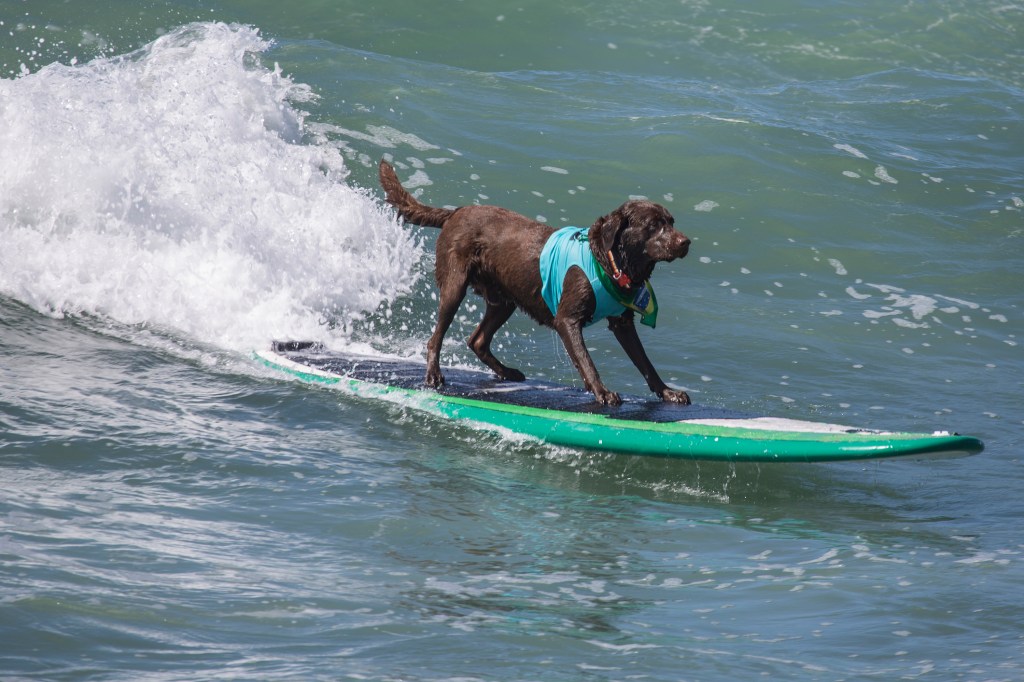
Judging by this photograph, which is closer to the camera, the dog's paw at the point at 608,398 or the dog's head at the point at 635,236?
the dog's head at the point at 635,236

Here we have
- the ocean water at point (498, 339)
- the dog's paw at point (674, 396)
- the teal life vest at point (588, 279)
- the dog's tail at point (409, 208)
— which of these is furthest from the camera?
the dog's tail at point (409, 208)

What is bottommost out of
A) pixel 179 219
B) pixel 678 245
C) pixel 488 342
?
pixel 488 342

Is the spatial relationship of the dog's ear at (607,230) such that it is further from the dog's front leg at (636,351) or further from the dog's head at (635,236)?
the dog's front leg at (636,351)

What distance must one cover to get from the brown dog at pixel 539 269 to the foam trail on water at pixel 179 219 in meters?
1.73

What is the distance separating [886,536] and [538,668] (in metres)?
2.36

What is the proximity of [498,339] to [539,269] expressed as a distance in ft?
7.91

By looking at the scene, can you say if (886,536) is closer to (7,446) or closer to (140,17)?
(7,446)

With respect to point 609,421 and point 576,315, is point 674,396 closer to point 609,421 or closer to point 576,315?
point 609,421

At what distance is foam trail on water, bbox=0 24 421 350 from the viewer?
9148mm

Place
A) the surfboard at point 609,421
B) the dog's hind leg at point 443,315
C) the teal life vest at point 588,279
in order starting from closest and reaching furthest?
the surfboard at point 609,421 → the teal life vest at point 588,279 → the dog's hind leg at point 443,315

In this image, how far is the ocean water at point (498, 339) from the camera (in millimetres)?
4328

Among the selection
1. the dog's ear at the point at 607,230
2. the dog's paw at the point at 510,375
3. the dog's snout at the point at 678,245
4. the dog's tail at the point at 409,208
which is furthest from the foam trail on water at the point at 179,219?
the dog's snout at the point at 678,245

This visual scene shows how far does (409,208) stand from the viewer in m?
7.80

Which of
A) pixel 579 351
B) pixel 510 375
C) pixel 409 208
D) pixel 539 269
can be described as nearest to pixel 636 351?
pixel 579 351
